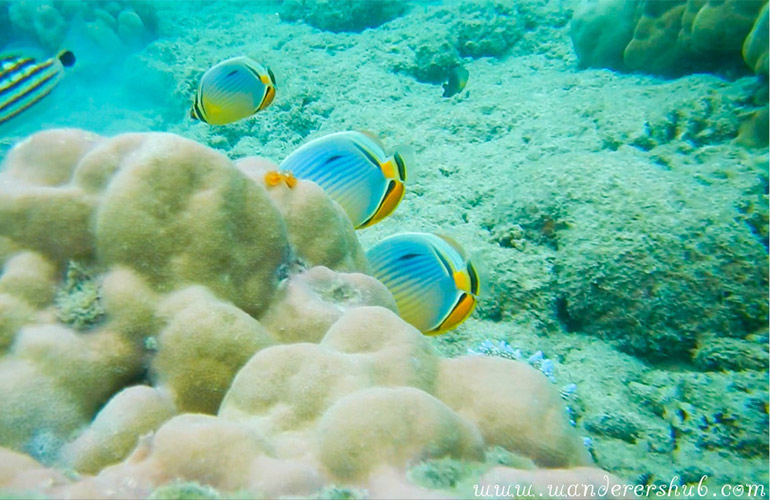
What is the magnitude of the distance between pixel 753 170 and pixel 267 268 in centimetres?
361

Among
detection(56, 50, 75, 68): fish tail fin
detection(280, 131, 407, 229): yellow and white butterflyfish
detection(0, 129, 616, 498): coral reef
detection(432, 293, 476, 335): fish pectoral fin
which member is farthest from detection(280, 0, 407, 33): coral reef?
detection(432, 293, 476, 335): fish pectoral fin

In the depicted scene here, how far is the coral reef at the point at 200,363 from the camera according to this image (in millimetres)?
1207

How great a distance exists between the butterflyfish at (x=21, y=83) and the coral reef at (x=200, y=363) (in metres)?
2.78

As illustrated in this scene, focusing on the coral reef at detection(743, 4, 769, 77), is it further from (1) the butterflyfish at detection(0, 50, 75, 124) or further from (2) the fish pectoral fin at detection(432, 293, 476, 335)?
(1) the butterflyfish at detection(0, 50, 75, 124)

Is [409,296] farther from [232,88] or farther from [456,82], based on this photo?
[456,82]

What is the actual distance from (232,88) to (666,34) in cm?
485

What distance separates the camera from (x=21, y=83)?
A: 411cm

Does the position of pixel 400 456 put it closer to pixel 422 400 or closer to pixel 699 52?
pixel 422 400

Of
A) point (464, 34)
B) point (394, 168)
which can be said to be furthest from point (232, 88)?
point (464, 34)

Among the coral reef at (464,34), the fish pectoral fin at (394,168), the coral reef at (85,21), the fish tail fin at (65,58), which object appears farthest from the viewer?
the coral reef at (85,21)

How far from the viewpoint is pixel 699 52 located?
16.9ft

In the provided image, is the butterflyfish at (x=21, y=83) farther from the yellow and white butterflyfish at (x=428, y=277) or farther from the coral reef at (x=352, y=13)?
the coral reef at (x=352, y=13)

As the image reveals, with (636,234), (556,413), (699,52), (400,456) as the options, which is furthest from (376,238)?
(699,52)

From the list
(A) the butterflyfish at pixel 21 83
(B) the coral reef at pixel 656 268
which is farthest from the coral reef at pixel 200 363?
(A) the butterflyfish at pixel 21 83
